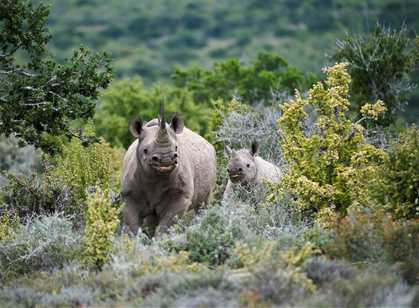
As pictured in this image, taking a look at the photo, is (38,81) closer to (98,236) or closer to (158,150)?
(158,150)

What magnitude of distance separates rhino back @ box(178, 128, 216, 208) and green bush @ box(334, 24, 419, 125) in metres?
6.73

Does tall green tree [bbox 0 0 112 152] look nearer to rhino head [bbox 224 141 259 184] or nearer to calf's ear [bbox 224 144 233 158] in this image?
rhino head [bbox 224 141 259 184]

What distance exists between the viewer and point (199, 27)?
298 ft

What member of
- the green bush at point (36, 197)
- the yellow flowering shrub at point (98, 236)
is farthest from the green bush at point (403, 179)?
the green bush at point (36, 197)

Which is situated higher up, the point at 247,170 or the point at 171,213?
the point at 171,213

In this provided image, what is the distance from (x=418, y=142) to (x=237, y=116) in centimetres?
734

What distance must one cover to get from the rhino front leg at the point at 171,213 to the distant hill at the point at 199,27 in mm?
62096

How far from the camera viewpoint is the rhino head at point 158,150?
42.4 ft

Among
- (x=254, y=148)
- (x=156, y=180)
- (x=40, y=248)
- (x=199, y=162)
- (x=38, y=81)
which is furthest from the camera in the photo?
(x=254, y=148)

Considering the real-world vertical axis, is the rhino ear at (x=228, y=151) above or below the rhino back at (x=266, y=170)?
above

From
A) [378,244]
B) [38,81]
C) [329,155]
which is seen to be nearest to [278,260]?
[378,244]

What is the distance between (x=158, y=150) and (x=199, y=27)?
7888 centimetres

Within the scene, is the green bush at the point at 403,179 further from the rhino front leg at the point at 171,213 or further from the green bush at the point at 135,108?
the green bush at the point at 135,108

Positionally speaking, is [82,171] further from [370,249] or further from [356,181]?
[370,249]
